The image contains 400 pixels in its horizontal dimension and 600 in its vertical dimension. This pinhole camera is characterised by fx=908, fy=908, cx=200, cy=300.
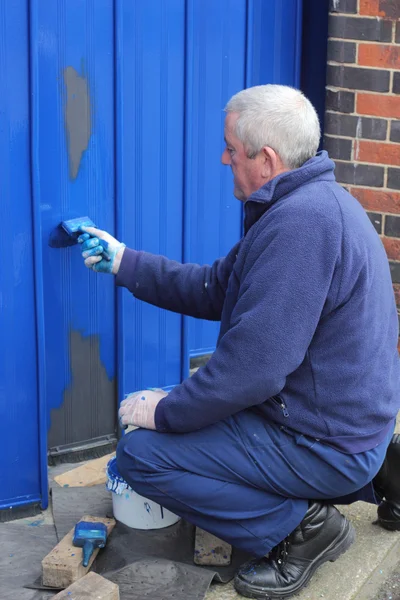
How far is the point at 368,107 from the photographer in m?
4.09

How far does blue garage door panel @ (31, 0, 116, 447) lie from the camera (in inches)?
124

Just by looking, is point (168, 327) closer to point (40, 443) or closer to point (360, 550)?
point (40, 443)

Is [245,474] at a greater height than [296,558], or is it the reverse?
[245,474]

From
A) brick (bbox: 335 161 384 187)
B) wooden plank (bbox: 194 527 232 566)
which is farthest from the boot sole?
brick (bbox: 335 161 384 187)

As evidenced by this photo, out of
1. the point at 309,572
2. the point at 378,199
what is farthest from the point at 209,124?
the point at 309,572

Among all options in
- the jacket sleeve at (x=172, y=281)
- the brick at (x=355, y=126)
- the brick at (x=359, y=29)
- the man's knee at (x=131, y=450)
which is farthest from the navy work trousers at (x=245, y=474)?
the brick at (x=359, y=29)

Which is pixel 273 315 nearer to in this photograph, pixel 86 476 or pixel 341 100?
pixel 86 476

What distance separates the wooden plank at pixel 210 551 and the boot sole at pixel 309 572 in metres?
0.11

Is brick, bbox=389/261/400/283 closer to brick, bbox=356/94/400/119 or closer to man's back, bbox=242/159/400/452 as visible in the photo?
brick, bbox=356/94/400/119

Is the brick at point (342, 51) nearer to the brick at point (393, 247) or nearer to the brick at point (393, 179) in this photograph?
the brick at point (393, 179)

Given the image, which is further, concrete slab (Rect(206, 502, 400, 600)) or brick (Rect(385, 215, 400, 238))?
brick (Rect(385, 215, 400, 238))

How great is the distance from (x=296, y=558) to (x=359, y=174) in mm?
1944

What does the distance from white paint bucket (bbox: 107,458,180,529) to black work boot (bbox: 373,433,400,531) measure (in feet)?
2.42

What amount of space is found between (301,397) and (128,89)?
1.42 meters
